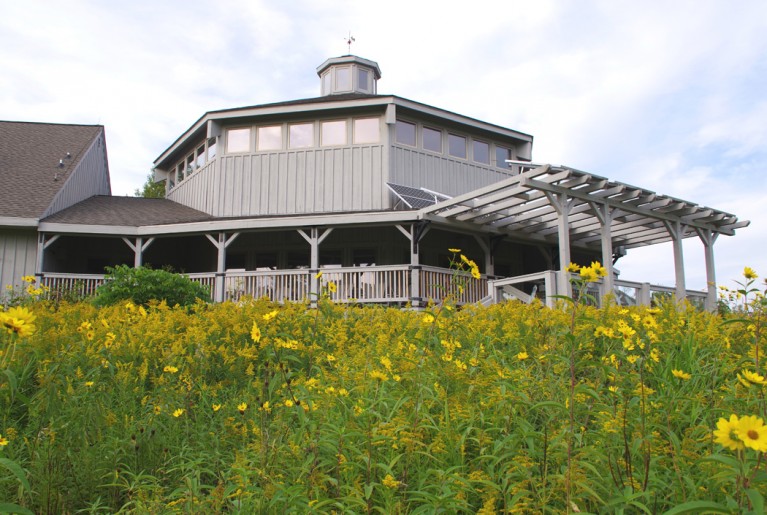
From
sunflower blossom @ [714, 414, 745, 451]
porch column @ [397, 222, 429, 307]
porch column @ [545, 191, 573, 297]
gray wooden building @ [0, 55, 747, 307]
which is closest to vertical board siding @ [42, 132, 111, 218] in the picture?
gray wooden building @ [0, 55, 747, 307]

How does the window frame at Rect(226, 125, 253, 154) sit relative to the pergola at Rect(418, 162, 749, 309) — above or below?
above

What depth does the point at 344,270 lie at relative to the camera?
14.0 m

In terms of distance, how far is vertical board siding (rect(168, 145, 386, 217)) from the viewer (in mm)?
16141

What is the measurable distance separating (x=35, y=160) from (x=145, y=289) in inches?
460

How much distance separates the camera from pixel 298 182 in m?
16.5

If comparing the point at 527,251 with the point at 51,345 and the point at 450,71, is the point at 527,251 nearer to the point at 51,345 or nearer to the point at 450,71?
the point at 450,71

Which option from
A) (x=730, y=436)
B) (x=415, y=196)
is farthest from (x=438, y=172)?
(x=730, y=436)

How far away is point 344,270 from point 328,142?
4461 mm

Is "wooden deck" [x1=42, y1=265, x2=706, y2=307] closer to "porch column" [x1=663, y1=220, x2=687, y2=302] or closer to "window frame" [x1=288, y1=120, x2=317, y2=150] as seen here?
"porch column" [x1=663, y1=220, x2=687, y2=302]

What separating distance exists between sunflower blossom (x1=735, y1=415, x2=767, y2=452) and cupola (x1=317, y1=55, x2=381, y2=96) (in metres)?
20.5

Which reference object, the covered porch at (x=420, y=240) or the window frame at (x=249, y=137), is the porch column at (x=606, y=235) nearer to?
the covered porch at (x=420, y=240)

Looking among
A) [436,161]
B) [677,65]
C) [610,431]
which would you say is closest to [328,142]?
[436,161]

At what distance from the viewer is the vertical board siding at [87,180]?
17359 mm

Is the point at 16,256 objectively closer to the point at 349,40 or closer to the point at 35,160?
the point at 35,160
